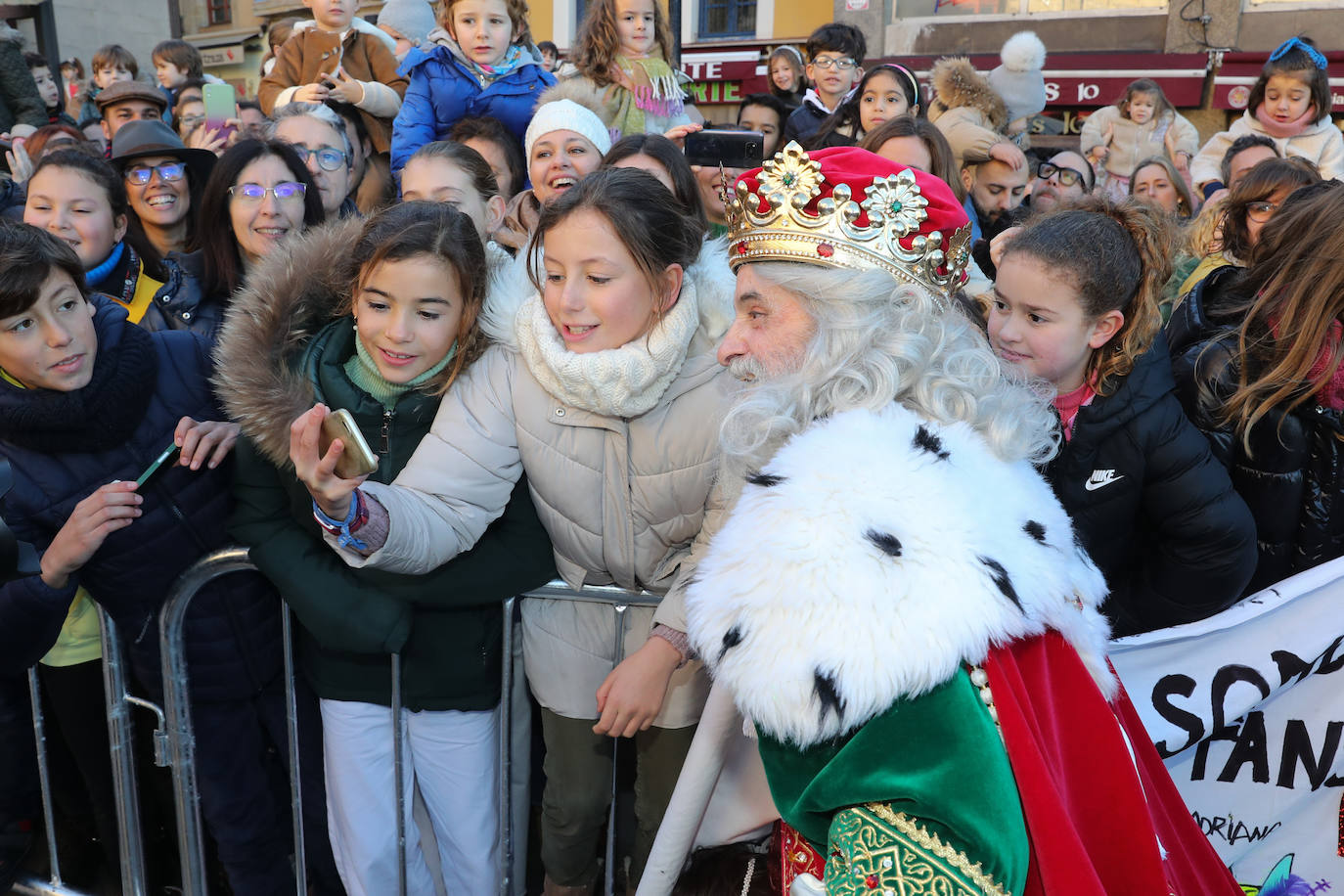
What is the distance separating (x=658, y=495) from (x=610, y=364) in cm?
35

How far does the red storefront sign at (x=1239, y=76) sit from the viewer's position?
42.3 feet

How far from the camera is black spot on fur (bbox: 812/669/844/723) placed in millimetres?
1390

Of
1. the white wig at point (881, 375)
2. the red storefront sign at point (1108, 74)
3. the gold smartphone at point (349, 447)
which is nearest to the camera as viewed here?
the white wig at point (881, 375)

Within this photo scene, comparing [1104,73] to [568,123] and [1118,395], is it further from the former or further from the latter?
[1118,395]

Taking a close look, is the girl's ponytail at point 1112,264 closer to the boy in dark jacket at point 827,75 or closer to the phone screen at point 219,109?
the boy in dark jacket at point 827,75

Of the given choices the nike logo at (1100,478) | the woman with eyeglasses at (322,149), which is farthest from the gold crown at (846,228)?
the woman with eyeglasses at (322,149)

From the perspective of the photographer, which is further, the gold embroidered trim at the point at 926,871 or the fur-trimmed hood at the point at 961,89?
the fur-trimmed hood at the point at 961,89

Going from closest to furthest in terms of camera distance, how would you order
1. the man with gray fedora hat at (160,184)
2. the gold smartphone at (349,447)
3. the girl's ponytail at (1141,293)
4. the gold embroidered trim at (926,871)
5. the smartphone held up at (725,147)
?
the gold embroidered trim at (926,871) → the gold smartphone at (349,447) → the girl's ponytail at (1141,293) → the smartphone held up at (725,147) → the man with gray fedora hat at (160,184)

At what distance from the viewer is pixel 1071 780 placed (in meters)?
1.50

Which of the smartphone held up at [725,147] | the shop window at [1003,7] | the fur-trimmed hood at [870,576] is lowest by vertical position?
the fur-trimmed hood at [870,576]

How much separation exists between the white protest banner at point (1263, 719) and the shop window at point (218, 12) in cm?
2638

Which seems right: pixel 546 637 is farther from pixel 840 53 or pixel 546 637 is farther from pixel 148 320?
pixel 840 53

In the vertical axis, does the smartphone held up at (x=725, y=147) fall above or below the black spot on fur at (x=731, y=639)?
above

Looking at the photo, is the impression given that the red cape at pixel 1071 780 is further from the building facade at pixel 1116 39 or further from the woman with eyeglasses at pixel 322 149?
the building facade at pixel 1116 39
